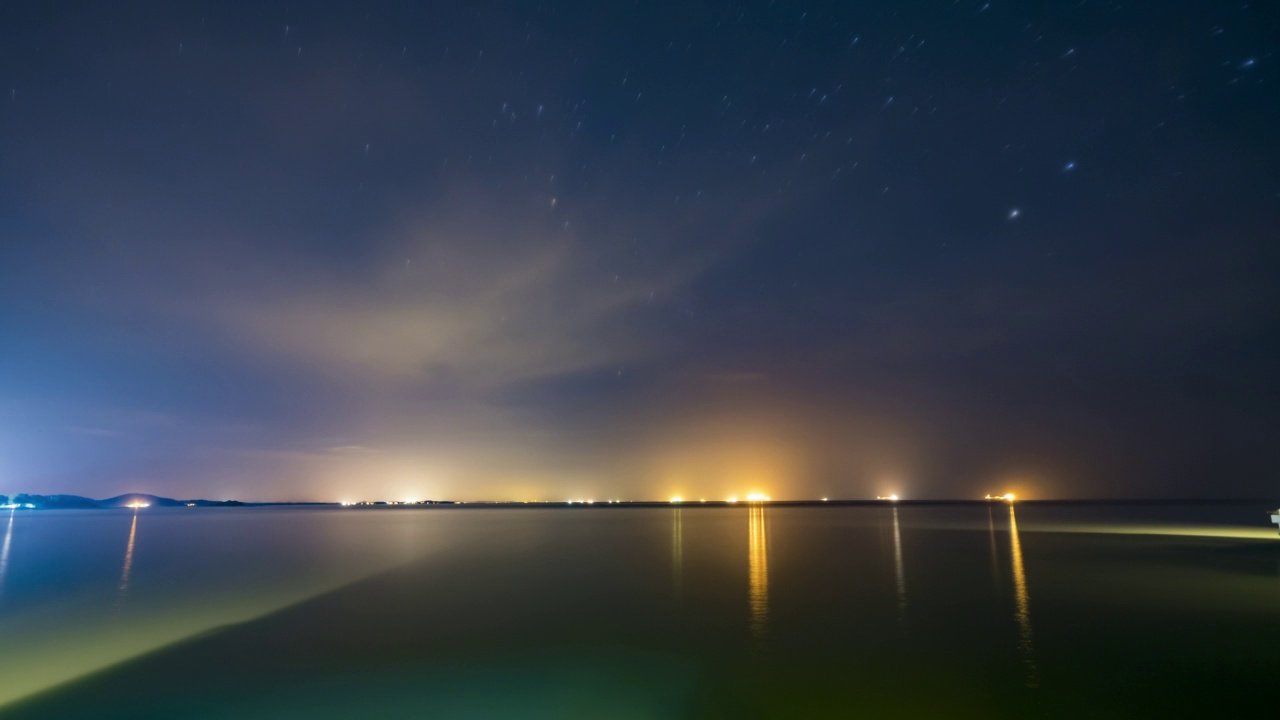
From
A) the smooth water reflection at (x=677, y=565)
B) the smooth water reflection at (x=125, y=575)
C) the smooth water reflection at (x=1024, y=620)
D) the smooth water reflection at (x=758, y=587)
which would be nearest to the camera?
the smooth water reflection at (x=1024, y=620)

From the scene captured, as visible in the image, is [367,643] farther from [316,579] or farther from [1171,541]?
[1171,541]

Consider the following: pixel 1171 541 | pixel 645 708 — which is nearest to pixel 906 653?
pixel 645 708

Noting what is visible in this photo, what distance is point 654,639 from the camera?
45.1ft

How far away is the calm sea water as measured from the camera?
9719 millimetres

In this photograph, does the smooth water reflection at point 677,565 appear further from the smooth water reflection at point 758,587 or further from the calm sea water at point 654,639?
the smooth water reflection at point 758,587

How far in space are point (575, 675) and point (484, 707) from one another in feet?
6.53

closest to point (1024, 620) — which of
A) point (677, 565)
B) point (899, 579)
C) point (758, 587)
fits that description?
point (899, 579)

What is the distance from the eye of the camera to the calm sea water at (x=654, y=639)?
9.72 m

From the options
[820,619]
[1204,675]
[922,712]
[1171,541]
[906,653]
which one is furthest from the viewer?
[1171,541]

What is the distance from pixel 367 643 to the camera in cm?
1352

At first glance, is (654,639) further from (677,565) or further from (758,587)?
(677,565)

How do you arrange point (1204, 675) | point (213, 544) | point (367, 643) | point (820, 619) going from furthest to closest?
point (213, 544) → point (820, 619) → point (367, 643) → point (1204, 675)

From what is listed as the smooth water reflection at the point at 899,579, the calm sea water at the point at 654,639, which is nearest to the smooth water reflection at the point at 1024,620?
the calm sea water at the point at 654,639

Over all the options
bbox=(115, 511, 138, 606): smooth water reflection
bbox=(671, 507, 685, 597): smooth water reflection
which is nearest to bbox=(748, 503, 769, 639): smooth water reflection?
bbox=(671, 507, 685, 597): smooth water reflection
